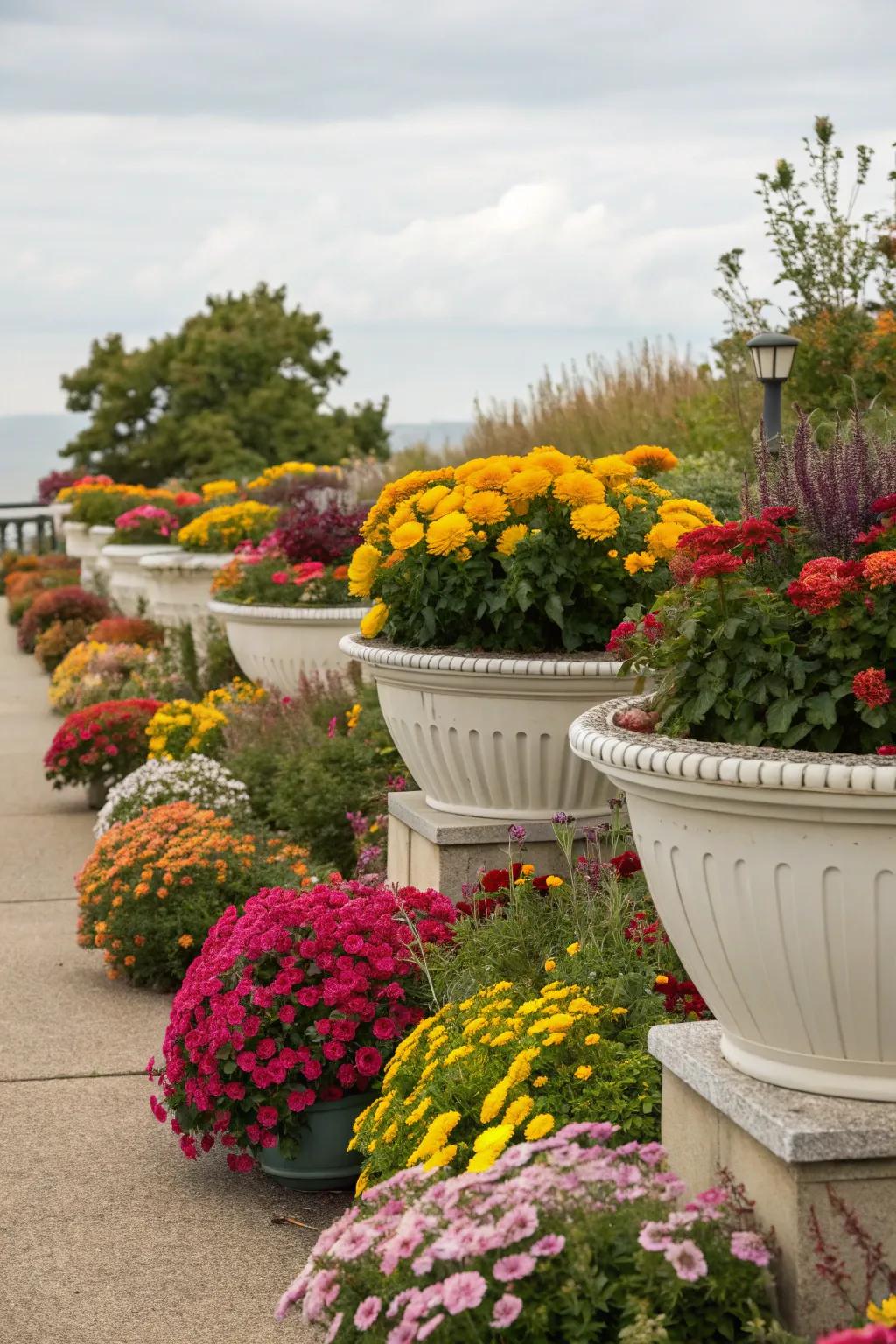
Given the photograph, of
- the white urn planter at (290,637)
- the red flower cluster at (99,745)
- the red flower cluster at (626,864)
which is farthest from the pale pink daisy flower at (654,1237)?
the red flower cluster at (99,745)

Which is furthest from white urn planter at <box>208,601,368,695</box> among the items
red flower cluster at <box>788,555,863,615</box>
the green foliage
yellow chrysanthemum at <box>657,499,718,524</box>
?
red flower cluster at <box>788,555,863,615</box>

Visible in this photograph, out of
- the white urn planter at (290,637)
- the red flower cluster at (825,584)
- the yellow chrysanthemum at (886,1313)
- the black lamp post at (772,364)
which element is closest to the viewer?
the yellow chrysanthemum at (886,1313)

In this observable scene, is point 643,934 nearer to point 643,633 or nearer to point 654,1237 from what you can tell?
point 643,633

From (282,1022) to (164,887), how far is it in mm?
1838

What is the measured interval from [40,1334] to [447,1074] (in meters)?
1.01

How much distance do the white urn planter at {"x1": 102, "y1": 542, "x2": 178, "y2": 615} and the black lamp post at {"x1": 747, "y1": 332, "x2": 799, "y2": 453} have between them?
8791mm

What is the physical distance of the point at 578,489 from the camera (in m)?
4.96

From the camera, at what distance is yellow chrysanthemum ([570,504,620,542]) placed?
4859 millimetres

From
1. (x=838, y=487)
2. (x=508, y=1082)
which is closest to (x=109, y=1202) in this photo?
(x=508, y=1082)

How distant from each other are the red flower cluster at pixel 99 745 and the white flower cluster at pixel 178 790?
1.87 meters

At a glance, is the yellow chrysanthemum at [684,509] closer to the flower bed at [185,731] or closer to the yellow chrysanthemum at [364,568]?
the yellow chrysanthemum at [364,568]

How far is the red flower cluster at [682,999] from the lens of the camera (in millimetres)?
3633

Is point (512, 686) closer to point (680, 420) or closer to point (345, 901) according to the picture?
point (345, 901)

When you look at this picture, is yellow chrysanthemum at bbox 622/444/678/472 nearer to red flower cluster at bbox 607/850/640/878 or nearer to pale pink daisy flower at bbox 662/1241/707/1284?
red flower cluster at bbox 607/850/640/878
